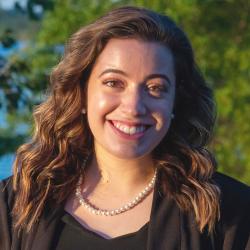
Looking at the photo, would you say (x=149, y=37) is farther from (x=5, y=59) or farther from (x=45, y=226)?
(x=5, y=59)

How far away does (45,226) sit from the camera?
296 centimetres

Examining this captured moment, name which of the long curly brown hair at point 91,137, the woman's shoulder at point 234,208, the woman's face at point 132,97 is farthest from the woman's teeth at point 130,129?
the woman's shoulder at point 234,208

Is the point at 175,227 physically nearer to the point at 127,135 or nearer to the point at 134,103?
the point at 127,135

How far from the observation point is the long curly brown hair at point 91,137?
2.91 m

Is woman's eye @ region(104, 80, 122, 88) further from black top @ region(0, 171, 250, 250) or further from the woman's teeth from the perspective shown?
black top @ region(0, 171, 250, 250)

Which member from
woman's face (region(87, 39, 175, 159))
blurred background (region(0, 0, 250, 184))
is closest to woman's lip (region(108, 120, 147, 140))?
woman's face (region(87, 39, 175, 159))

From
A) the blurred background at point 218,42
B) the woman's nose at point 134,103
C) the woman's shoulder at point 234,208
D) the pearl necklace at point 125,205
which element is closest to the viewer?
the woman's nose at point 134,103

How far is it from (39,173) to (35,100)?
166 centimetres

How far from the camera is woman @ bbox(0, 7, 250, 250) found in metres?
2.85

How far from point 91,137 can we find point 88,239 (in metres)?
0.43

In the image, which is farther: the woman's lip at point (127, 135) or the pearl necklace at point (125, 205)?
the pearl necklace at point (125, 205)

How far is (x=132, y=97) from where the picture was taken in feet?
9.20

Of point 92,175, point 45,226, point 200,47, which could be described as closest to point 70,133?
point 92,175

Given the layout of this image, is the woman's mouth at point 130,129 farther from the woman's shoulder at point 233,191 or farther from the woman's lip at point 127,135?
the woman's shoulder at point 233,191
